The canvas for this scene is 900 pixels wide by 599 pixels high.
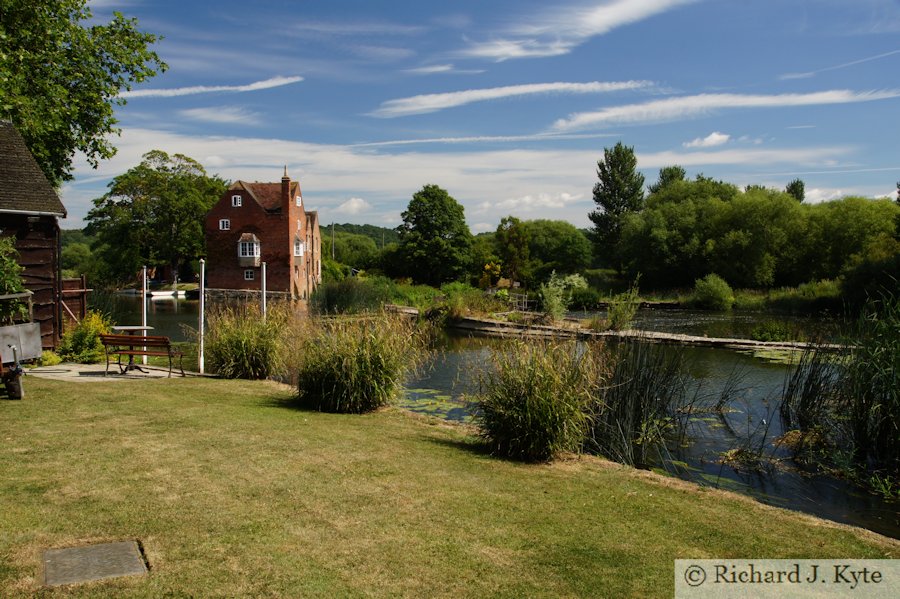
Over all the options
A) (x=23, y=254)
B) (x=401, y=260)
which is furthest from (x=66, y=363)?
(x=401, y=260)

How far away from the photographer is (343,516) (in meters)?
5.38

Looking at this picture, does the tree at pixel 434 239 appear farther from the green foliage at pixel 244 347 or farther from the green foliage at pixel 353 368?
the green foliage at pixel 353 368

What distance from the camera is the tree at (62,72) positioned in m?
15.8

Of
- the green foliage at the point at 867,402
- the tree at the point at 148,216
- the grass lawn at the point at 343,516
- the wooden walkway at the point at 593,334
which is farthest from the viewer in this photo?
the tree at the point at 148,216

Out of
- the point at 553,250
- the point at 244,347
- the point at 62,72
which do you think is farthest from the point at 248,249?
the point at 244,347

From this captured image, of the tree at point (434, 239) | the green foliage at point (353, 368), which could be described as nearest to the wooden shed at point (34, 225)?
the green foliage at point (353, 368)

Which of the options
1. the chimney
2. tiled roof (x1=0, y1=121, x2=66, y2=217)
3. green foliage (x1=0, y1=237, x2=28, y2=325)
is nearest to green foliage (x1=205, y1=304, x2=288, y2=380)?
green foliage (x1=0, y1=237, x2=28, y2=325)

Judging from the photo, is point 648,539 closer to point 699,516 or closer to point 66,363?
point 699,516

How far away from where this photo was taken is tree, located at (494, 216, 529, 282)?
5797 cm

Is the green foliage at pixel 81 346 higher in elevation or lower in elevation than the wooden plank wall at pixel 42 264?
lower

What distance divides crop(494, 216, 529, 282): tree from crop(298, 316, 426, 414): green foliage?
155 feet

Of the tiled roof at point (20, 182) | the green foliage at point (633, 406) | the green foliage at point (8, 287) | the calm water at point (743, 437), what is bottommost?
the calm water at point (743, 437)

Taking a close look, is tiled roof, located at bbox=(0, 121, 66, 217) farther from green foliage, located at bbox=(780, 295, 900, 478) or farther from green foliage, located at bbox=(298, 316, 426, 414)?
green foliage, located at bbox=(780, 295, 900, 478)

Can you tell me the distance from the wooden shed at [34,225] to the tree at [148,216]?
44589 millimetres
